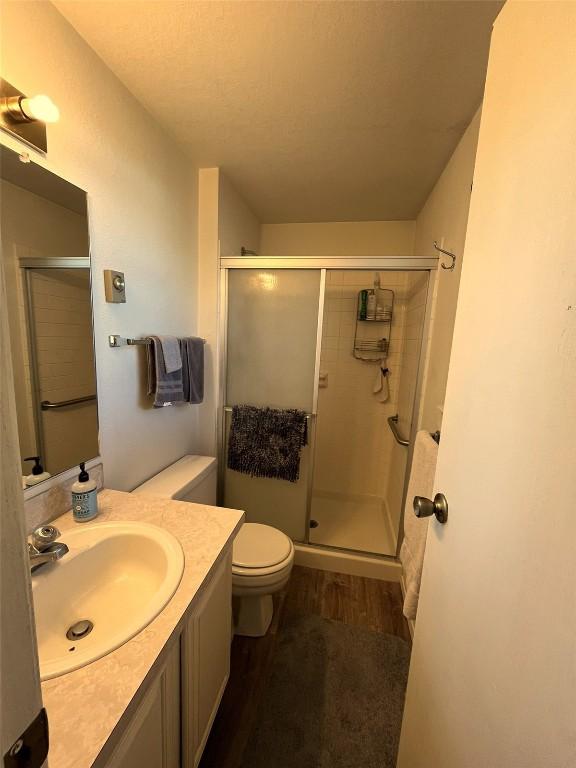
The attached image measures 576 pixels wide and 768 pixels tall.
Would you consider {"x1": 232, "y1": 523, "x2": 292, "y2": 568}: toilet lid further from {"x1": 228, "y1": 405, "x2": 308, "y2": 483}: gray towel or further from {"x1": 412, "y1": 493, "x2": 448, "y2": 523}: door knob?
{"x1": 412, "y1": 493, "x2": 448, "y2": 523}: door knob

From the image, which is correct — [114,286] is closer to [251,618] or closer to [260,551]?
[260,551]

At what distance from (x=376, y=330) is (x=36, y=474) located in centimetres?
235

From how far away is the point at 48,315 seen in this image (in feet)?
3.48

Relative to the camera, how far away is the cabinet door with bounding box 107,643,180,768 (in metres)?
0.66

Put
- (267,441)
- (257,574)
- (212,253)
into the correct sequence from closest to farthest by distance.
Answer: (257,574), (212,253), (267,441)

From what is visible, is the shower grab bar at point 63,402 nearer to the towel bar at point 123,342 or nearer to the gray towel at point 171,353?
the towel bar at point 123,342

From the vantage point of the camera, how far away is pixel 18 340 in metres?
0.95

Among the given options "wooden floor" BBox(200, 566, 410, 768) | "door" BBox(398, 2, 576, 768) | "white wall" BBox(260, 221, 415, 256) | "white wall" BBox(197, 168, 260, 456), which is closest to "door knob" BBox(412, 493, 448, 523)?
"door" BBox(398, 2, 576, 768)

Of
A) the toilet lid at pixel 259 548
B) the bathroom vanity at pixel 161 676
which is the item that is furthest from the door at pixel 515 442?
the toilet lid at pixel 259 548

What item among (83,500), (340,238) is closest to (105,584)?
(83,500)

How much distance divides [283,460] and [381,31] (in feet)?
6.14

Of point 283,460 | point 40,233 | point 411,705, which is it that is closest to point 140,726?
point 411,705

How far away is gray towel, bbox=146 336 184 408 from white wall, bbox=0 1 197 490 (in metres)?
0.05

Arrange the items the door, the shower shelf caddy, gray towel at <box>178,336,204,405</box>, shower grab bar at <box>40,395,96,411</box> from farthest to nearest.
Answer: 1. the shower shelf caddy
2. gray towel at <box>178,336,204,405</box>
3. shower grab bar at <box>40,395,96,411</box>
4. the door
